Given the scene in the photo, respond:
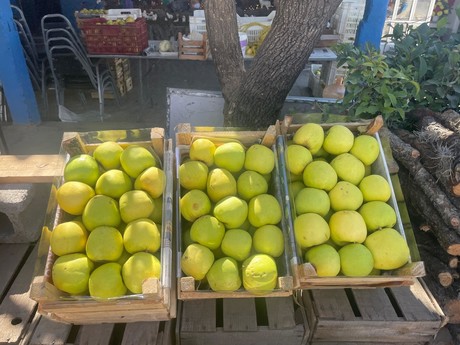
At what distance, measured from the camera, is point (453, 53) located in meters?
2.39

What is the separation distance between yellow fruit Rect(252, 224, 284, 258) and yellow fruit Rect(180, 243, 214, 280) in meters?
0.23

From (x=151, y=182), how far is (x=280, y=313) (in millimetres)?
935

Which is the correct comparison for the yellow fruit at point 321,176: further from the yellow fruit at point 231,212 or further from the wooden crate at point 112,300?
the wooden crate at point 112,300

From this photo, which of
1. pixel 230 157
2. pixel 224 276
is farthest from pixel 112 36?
pixel 224 276

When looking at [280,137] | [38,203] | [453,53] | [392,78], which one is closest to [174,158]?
[280,137]

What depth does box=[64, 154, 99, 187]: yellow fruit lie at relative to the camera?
1.83 m

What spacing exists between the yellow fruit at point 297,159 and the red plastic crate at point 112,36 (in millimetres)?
3348

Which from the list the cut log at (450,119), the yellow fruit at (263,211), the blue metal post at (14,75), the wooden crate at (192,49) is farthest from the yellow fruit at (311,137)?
the blue metal post at (14,75)

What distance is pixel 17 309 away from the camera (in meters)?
1.87

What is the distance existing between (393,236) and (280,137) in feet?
2.56

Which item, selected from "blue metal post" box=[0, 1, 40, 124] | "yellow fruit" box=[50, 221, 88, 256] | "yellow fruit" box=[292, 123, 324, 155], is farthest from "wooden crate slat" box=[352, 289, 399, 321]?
"blue metal post" box=[0, 1, 40, 124]

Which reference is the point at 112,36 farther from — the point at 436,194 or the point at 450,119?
the point at 436,194

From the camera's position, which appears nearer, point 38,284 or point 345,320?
point 38,284

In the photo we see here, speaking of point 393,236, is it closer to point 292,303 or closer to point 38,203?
point 292,303
